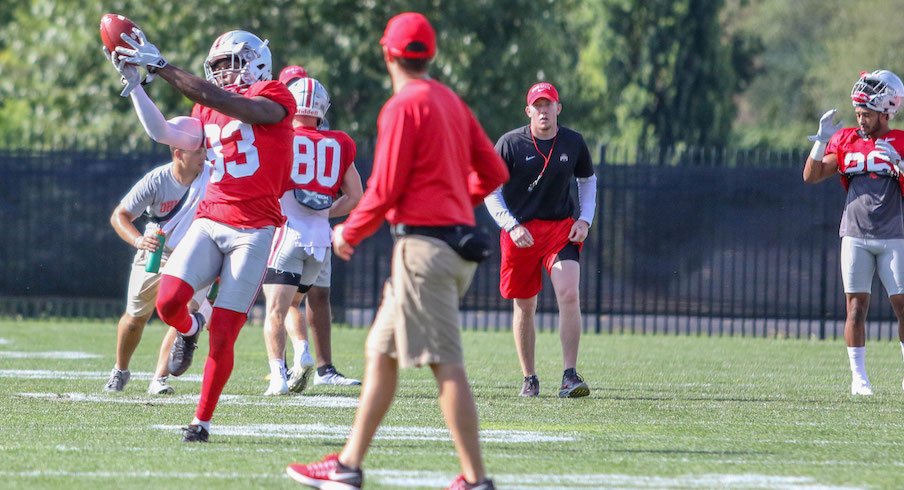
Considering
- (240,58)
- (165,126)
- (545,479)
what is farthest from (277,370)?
(545,479)

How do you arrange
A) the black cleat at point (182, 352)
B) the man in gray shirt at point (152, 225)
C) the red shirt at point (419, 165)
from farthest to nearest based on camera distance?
the man in gray shirt at point (152, 225) < the black cleat at point (182, 352) < the red shirt at point (419, 165)

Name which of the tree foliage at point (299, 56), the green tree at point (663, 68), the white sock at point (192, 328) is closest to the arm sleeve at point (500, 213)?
the white sock at point (192, 328)

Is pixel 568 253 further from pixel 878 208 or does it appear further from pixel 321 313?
pixel 878 208

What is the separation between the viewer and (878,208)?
10305 millimetres

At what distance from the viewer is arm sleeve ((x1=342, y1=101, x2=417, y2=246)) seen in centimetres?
571

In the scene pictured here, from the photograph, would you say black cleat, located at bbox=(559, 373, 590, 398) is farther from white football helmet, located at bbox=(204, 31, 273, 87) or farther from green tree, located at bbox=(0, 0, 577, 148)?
green tree, located at bbox=(0, 0, 577, 148)

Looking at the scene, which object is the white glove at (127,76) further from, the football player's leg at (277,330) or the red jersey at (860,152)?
the red jersey at (860,152)

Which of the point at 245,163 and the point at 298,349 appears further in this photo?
the point at 298,349

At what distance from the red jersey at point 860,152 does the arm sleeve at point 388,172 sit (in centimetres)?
545

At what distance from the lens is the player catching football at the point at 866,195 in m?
10.2

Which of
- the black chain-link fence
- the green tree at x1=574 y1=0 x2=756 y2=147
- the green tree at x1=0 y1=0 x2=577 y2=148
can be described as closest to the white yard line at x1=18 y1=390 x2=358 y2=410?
the black chain-link fence

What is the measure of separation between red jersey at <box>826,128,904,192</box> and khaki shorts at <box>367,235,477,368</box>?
17.4 ft

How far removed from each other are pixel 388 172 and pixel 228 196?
2.01m

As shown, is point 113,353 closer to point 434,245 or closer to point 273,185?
point 273,185
